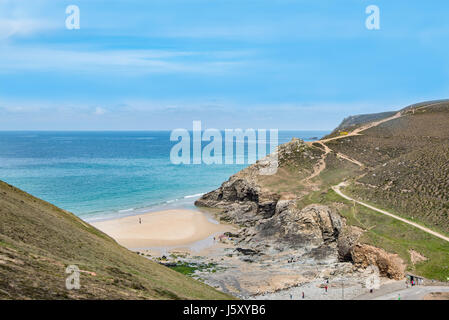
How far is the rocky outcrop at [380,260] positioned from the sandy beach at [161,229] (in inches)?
902

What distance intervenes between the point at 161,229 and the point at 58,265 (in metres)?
40.3

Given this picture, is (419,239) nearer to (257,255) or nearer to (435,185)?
(435,185)

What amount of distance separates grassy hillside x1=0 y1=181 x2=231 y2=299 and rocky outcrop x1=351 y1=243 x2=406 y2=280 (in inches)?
724

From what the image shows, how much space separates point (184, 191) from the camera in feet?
293

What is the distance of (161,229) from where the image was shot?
56.6 m

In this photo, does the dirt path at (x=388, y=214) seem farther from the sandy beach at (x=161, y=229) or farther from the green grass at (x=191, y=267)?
the green grass at (x=191, y=267)

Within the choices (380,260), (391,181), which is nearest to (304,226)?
(380,260)

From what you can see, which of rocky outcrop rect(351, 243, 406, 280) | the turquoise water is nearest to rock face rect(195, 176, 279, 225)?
the turquoise water

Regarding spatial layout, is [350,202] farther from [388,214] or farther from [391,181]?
[391,181]

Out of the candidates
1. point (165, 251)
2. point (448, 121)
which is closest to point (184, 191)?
point (165, 251)

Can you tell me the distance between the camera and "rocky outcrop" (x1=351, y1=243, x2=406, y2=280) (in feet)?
108

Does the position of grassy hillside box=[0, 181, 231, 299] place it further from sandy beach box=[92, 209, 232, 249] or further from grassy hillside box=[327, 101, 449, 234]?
grassy hillside box=[327, 101, 449, 234]

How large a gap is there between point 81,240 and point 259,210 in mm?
39483

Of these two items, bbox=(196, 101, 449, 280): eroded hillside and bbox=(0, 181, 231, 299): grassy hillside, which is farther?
bbox=(196, 101, 449, 280): eroded hillside
